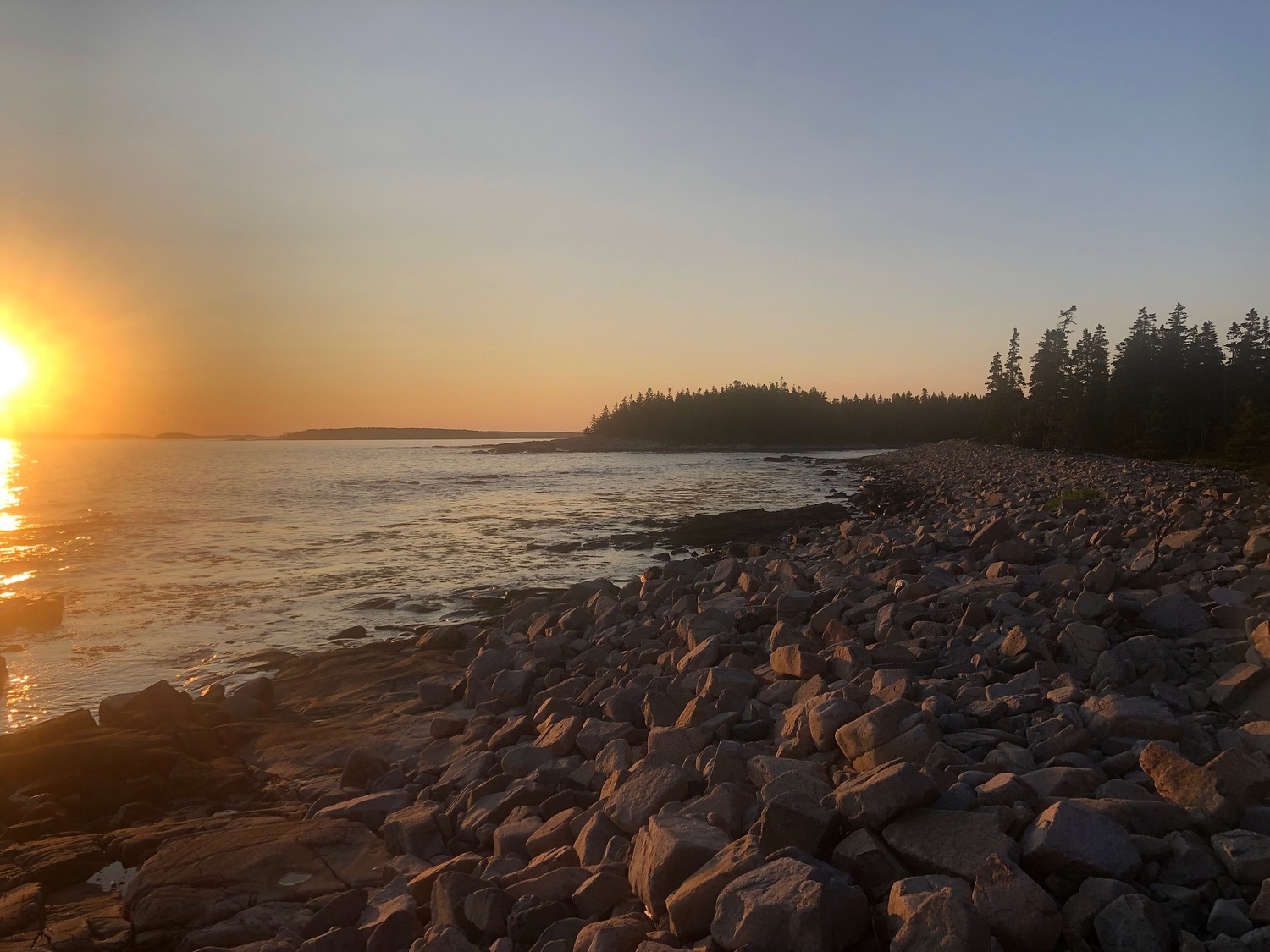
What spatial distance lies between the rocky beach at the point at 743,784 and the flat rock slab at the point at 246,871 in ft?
0.07

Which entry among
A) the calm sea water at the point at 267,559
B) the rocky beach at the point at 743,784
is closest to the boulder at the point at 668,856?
the rocky beach at the point at 743,784

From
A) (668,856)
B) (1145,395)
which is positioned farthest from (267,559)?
(1145,395)

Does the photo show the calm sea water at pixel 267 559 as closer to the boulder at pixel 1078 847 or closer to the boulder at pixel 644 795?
the boulder at pixel 644 795

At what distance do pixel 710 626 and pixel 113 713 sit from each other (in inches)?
230

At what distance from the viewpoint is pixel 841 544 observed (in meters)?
13.3

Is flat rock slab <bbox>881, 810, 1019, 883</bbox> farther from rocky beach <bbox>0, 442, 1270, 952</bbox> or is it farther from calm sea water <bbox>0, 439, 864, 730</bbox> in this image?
calm sea water <bbox>0, 439, 864, 730</bbox>

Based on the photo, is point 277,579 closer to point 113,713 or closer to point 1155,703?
point 113,713

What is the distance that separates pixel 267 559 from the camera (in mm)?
19000

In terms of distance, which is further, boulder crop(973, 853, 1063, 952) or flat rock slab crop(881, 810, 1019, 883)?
flat rock slab crop(881, 810, 1019, 883)

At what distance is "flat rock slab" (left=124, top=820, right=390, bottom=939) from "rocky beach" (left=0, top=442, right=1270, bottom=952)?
20mm

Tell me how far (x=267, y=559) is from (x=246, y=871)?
15906 mm

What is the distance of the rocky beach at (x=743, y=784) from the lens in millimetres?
2807

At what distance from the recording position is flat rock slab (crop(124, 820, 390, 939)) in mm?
4297

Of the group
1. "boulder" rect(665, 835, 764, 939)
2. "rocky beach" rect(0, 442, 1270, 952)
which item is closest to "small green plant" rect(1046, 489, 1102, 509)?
"rocky beach" rect(0, 442, 1270, 952)
